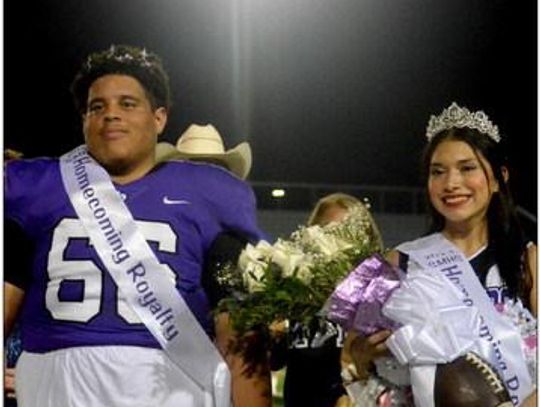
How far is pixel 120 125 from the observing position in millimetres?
1759

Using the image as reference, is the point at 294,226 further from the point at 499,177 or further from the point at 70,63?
the point at 70,63

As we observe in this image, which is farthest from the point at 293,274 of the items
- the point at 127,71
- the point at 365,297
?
the point at 127,71

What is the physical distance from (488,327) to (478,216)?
0.74 ft

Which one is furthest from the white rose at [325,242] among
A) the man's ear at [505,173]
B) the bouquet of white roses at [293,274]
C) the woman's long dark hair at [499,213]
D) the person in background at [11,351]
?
the person in background at [11,351]

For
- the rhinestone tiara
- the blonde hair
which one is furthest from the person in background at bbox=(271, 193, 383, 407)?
the rhinestone tiara

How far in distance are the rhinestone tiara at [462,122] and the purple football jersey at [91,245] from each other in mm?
397

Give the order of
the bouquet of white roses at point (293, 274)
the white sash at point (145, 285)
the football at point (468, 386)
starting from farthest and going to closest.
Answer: the white sash at point (145, 285), the bouquet of white roses at point (293, 274), the football at point (468, 386)

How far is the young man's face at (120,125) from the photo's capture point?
1.76 m

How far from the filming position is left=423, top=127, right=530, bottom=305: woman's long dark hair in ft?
5.67

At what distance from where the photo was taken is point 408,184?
1.90 m

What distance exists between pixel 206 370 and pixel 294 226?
0.36 metres

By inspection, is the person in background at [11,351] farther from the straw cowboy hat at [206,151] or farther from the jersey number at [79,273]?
the straw cowboy hat at [206,151]

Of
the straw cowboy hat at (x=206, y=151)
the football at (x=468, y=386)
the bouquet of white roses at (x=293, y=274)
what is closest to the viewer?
the football at (x=468, y=386)

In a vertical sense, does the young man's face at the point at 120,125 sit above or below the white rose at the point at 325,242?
above
